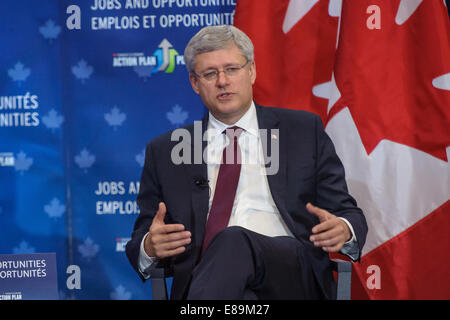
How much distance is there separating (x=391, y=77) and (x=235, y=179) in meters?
1.03

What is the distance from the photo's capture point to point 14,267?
2959mm

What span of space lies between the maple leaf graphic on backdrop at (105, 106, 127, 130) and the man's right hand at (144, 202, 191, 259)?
1468 mm

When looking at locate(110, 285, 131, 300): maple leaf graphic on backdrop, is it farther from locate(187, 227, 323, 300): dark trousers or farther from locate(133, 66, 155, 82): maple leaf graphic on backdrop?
locate(187, 227, 323, 300): dark trousers

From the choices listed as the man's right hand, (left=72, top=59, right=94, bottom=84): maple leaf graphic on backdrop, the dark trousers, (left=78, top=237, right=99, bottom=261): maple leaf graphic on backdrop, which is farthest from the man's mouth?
(left=78, top=237, right=99, bottom=261): maple leaf graphic on backdrop

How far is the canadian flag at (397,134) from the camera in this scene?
7.91 feet

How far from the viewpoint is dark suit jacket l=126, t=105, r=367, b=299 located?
1.99 metres

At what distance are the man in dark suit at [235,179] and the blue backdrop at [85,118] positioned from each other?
39.3 inches

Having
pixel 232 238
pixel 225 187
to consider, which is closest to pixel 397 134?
pixel 225 187

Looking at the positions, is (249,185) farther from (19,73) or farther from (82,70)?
(19,73)

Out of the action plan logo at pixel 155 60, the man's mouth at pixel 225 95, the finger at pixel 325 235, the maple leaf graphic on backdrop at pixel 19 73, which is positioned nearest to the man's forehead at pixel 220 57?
the man's mouth at pixel 225 95

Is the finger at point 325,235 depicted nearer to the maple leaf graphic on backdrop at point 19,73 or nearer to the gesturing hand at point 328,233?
the gesturing hand at point 328,233

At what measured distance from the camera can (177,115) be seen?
3.16 m

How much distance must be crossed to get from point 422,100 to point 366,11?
0.53m

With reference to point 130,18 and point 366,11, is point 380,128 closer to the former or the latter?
point 366,11
